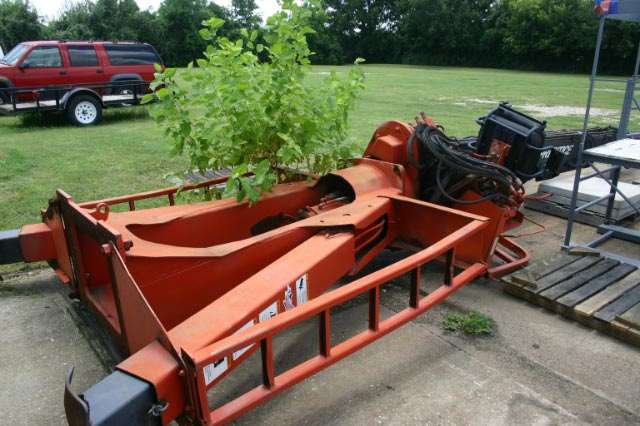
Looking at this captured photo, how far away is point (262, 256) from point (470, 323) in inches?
56.5

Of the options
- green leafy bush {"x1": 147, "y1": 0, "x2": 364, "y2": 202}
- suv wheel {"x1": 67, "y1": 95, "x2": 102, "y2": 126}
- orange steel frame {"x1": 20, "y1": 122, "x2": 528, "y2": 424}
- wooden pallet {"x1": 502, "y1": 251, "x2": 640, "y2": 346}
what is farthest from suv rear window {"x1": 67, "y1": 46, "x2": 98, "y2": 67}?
wooden pallet {"x1": 502, "y1": 251, "x2": 640, "y2": 346}

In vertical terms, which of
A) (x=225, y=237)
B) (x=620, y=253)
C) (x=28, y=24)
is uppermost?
(x=28, y=24)

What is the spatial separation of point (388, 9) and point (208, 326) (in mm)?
69858

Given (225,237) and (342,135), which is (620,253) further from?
(225,237)

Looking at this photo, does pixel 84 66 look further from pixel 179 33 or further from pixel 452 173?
pixel 179 33

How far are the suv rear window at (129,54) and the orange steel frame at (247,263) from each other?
34.3 ft

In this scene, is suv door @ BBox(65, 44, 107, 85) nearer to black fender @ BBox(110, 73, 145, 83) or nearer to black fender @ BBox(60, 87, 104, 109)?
black fender @ BBox(110, 73, 145, 83)

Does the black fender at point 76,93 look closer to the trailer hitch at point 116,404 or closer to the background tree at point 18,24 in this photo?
the trailer hitch at point 116,404

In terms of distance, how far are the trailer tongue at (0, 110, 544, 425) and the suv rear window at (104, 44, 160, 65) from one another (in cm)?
1053

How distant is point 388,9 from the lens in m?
66.2

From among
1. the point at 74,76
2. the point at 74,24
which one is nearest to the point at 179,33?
the point at 74,24


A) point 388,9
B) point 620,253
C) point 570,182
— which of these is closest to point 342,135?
point 620,253

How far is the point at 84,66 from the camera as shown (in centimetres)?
1259

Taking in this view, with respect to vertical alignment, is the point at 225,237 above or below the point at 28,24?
below
